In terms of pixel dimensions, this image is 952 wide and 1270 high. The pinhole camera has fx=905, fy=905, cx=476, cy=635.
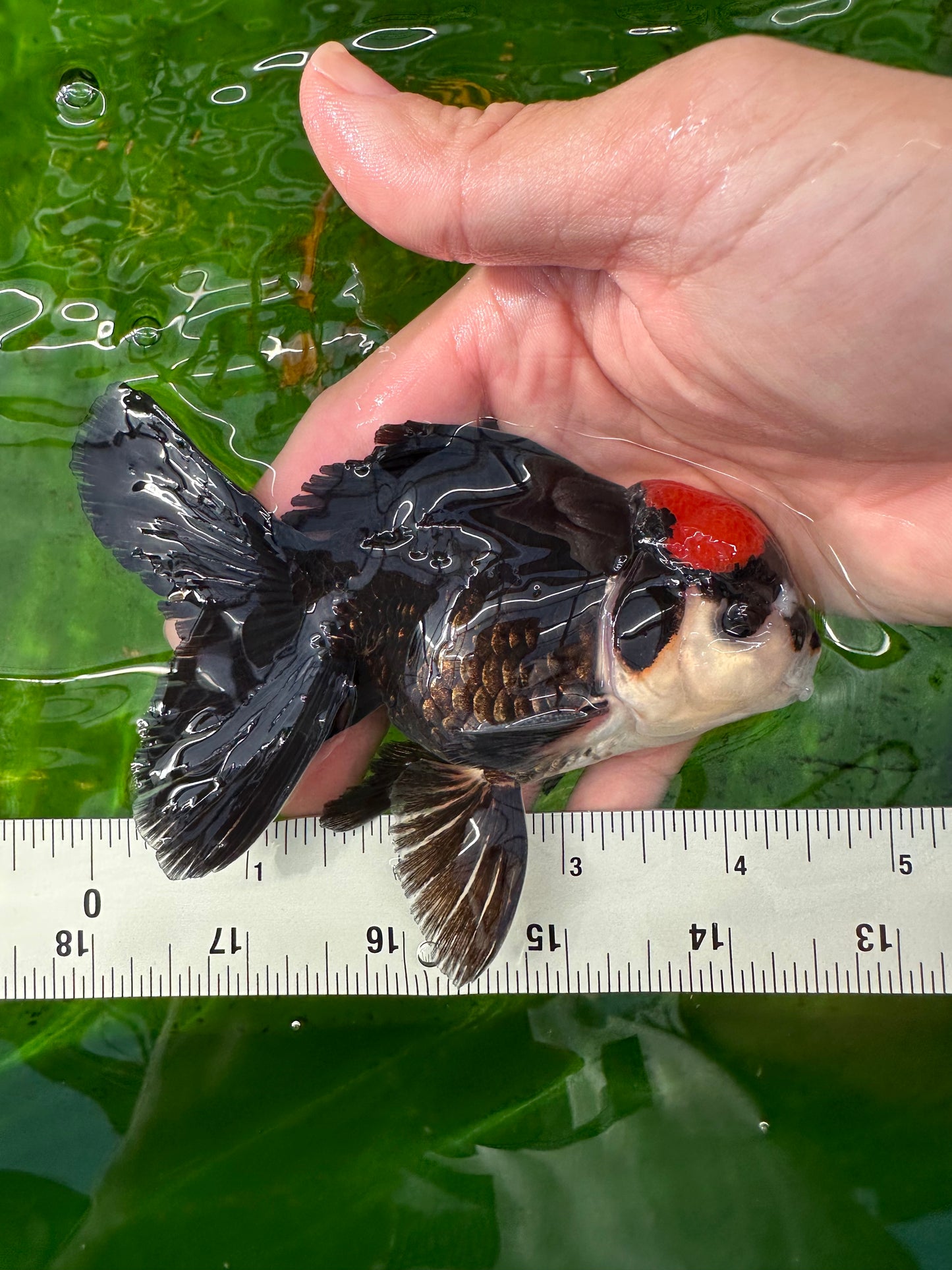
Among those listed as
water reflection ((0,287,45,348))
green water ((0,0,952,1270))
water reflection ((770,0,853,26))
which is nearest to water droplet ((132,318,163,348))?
green water ((0,0,952,1270))

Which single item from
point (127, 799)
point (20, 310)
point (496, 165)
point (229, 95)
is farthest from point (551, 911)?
point (229, 95)

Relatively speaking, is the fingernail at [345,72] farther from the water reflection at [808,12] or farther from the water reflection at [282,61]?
the water reflection at [808,12]

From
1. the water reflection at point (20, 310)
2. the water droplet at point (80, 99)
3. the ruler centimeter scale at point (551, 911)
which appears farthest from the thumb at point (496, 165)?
the ruler centimeter scale at point (551, 911)

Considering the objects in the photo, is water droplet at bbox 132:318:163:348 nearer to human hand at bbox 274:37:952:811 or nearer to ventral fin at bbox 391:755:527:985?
human hand at bbox 274:37:952:811

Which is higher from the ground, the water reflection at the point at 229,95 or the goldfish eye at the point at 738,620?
the water reflection at the point at 229,95

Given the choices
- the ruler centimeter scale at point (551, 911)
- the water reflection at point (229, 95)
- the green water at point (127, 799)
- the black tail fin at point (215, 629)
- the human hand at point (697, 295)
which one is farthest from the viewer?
the water reflection at point (229, 95)

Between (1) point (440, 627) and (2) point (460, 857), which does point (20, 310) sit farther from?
(2) point (460, 857)
